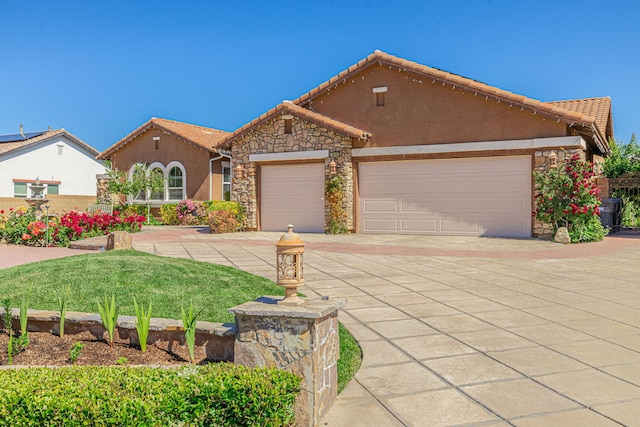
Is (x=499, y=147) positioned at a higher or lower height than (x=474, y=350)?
higher

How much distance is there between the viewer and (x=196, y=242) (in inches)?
515

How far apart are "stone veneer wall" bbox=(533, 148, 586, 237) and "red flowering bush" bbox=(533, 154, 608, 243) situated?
0.69 feet

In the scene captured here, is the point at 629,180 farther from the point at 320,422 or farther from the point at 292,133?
the point at 320,422

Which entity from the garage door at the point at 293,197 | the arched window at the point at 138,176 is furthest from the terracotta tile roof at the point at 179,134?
the garage door at the point at 293,197

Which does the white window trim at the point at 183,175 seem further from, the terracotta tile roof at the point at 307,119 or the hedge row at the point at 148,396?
the hedge row at the point at 148,396

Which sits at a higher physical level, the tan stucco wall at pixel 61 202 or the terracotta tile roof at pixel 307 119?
the terracotta tile roof at pixel 307 119

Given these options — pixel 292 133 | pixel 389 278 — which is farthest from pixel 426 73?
pixel 389 278

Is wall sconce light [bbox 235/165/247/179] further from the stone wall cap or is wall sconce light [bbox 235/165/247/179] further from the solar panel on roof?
the solar panel on roof

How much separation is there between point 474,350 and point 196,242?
9733mm

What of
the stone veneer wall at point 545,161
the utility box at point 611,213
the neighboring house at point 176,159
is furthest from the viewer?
the neighboring house at point 176,159

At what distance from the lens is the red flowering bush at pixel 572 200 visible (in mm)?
13102

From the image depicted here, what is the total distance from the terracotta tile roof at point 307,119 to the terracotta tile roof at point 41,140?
1694 cm

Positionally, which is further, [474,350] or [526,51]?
[526,51]

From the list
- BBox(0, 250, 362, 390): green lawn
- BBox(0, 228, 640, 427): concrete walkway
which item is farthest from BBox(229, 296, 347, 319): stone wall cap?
BBox(0, 250, 362, 390): green lawn
